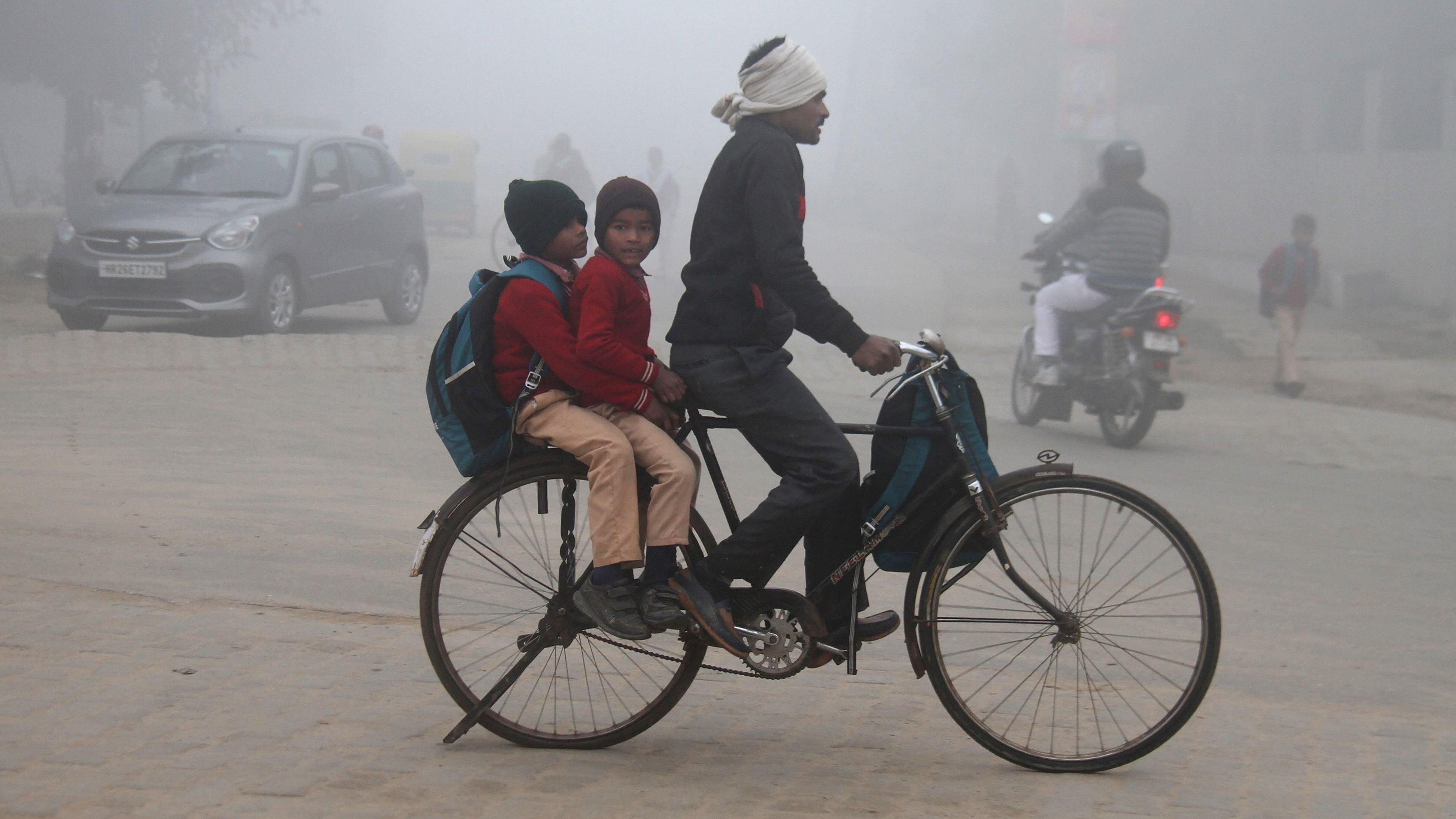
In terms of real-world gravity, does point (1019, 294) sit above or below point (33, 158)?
below

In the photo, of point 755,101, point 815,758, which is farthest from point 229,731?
point 755,101

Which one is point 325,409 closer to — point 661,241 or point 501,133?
point 661,241

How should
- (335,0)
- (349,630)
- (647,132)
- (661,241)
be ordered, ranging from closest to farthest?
(349,630), (661,241), (335,0), (647,132)

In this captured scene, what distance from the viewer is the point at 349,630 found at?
17.0 ft

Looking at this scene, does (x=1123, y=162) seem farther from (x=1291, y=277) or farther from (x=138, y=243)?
(x=138, y=243)

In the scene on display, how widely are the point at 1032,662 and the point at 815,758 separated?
0.79 m

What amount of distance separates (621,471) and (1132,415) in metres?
7.12

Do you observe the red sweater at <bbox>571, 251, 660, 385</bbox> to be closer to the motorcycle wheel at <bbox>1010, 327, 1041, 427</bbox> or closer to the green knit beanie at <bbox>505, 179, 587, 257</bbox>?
the green knit beanie at <bbox>505, 179, 587, 257</bbox>

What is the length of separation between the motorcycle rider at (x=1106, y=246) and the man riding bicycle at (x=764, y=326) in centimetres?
717

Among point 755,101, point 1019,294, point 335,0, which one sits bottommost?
point 1019,294

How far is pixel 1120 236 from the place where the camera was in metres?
10.7

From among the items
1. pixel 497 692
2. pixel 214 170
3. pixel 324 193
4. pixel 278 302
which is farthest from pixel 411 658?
pixel 214 170

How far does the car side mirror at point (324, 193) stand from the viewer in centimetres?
1395

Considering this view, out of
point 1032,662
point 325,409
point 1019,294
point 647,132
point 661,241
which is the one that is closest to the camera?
point 1032,662
